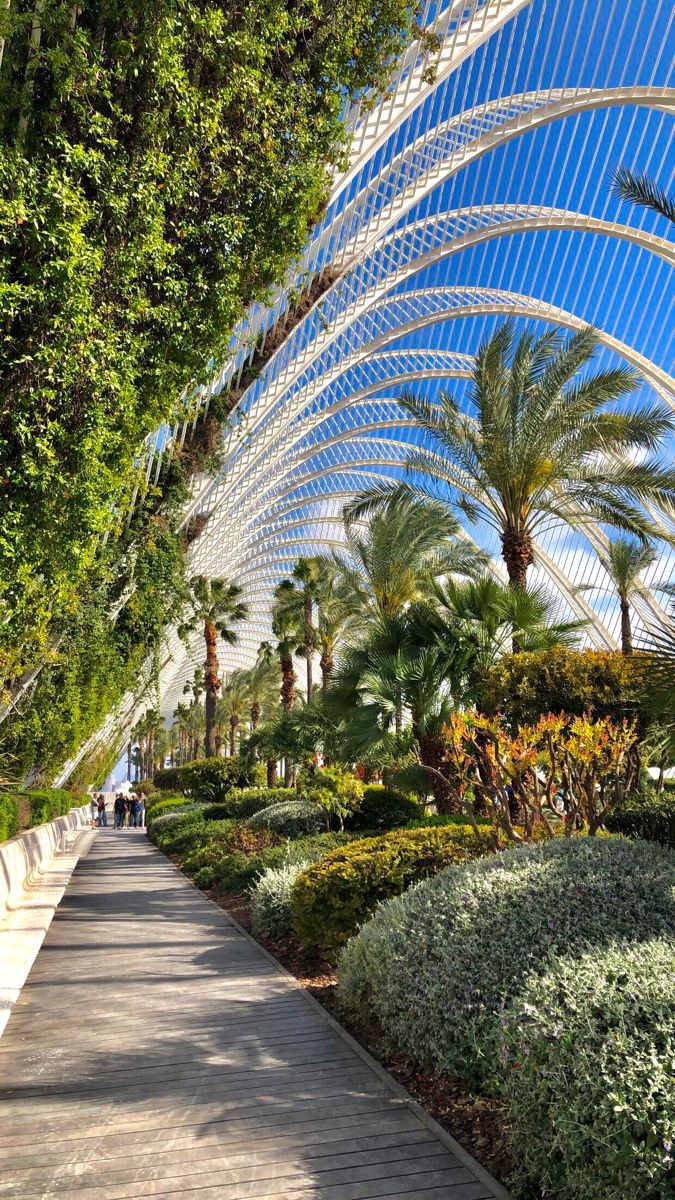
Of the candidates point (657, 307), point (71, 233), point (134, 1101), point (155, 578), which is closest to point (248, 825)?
point (155, 578)

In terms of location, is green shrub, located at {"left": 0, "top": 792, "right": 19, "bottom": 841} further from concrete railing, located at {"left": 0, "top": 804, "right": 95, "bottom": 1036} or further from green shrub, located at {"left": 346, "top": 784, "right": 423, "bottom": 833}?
green shrub, located at {"left": 346, "top": 784, "right": 423, "bottom": 833}

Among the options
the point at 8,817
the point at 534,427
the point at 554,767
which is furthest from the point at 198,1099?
the point at 534,427

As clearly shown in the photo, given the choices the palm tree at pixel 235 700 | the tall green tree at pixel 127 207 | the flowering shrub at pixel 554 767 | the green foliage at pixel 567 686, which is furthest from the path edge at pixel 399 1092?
the palm tree at pixel 235 700

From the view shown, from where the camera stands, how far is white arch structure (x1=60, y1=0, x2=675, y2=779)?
16.2 m

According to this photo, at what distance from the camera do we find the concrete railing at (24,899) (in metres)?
6.24

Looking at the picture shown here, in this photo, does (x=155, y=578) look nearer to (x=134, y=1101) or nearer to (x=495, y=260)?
(x=134, y=1101)

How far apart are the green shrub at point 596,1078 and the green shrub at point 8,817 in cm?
1011

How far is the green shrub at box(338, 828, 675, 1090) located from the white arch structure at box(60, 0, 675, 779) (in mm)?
5031

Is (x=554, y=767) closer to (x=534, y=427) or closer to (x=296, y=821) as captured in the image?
(x=534, y=427)

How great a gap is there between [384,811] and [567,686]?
6.88 metres

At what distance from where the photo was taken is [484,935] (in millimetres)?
5168

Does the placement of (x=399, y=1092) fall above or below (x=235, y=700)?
below

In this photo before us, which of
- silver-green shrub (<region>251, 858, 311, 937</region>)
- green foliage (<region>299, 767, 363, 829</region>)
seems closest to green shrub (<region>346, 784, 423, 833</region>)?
green foliage (<region>299, 767, 363, 829</region>)

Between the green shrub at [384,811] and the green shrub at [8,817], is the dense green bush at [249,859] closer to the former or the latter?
the green shrub at [384,811]
